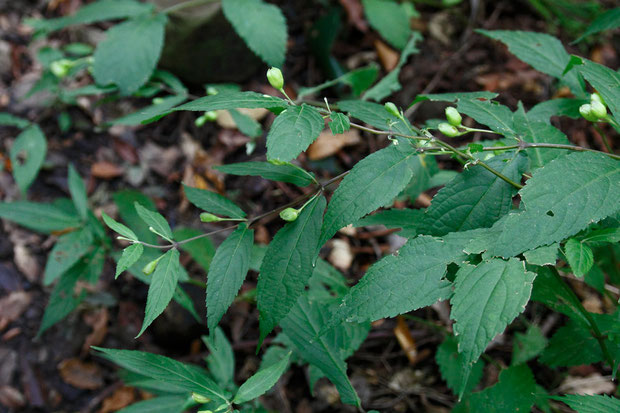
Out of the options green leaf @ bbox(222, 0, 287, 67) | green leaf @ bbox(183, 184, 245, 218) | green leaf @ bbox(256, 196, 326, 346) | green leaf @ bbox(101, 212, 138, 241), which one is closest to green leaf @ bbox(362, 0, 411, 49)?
green leaf @ bbox(222, 0, 287, 67)

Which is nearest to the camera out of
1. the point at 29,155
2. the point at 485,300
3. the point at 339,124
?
the point at 485,300

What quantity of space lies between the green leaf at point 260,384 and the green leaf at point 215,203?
419 mm

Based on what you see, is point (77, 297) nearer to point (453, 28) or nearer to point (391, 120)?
point (391, 120)

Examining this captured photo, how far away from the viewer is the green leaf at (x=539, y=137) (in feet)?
4.37

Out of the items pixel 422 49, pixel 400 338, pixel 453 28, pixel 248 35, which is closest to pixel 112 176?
pixel 248 35

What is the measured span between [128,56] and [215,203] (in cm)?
115

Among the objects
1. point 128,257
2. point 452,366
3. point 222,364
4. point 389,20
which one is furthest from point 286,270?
point 389,20

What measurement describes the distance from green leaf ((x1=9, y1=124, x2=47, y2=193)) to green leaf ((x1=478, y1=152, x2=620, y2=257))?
2389mm

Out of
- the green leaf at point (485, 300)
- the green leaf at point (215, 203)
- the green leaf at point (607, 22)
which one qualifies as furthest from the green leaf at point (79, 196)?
the green leaf at point (607, 22)

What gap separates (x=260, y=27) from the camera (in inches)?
84.6

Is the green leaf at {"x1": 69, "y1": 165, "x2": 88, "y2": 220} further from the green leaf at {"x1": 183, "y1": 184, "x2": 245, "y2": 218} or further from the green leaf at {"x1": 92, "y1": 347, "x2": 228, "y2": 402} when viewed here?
the green leaf at {"x1": 92, "y1": 347, "x2": 228, "y2": 402}

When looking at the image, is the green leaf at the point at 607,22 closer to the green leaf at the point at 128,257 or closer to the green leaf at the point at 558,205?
the green leaf at the point at 558,205

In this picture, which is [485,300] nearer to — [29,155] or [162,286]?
[162,286]

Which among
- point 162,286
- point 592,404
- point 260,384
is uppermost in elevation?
point 162,286
